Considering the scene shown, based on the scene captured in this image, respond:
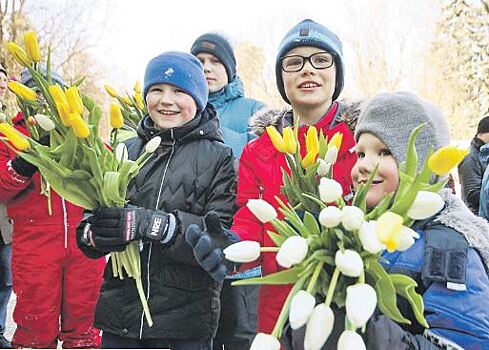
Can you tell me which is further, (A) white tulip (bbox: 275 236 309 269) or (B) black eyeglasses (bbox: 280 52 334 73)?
(B) black eyeglasses (bbox: 280 52 334 73)

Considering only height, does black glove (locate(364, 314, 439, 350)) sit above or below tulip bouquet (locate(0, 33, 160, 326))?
below

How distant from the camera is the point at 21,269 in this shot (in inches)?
107

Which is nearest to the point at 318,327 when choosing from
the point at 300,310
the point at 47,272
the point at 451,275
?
the point at 300,310

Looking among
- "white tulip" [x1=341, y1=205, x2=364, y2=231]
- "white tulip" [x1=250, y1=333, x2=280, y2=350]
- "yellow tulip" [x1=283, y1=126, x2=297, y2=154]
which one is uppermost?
"yellow tulip" [x1=283, y1=126, x2=297, y2=154]

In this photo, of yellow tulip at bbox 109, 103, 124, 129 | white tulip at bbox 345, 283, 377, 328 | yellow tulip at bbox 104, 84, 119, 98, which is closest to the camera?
white tulip at bbox 345, 283, 377, 328

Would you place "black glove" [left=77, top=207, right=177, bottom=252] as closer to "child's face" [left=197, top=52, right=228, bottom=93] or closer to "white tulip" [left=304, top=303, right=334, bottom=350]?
"white tulip" [left=304, top=303, right=334, bottom=350]

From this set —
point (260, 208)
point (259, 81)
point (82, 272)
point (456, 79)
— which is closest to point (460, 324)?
point (260, 208)

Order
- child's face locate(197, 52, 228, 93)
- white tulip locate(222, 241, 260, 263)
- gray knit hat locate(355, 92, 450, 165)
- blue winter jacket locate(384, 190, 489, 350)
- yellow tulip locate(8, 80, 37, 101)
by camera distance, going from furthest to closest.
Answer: child's face locate(197, 52, 228, 93) → yellow tulip locate(8, 80, 37, 101) → gray knit hat locate(355, 92, 450, 165) → blue winter jacket locate(384, 190, 489, 350) → white tulip locate(222, 241, 260, 263)

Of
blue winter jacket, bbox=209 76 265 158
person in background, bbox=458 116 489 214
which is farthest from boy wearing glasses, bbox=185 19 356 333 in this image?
person in background, bbox=458 116 489 214

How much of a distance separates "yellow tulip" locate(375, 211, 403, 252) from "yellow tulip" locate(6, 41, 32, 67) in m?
1.33

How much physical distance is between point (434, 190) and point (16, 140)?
3.54 ft

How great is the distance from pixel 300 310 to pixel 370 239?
141 mm

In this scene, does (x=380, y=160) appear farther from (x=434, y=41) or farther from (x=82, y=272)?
(x=434, y=41)

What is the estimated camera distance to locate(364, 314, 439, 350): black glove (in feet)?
3.40
